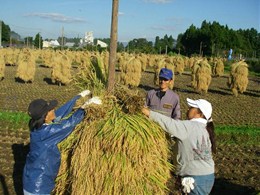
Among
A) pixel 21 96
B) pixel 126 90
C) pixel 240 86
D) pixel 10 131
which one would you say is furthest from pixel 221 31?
pixel 126 90

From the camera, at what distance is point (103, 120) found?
12.3ft

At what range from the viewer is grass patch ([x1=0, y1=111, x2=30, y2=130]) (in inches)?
433

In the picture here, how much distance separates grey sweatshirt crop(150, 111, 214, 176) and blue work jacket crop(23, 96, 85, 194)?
A: 34.9 inches

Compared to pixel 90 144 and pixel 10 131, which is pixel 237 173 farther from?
pixel 10 131

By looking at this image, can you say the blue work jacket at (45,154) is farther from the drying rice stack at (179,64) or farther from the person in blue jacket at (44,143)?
the drying rice stack at (179,64)

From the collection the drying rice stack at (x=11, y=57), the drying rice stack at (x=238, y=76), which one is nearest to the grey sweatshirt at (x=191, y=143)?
the drying rice stack at (x=238, y=76)

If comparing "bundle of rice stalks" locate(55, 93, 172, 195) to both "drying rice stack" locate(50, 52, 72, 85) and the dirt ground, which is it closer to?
the dirt ground

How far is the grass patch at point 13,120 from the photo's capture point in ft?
36.1

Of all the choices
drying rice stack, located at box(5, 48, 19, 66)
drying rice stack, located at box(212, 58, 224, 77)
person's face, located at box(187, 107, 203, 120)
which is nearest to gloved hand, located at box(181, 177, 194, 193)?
person's face, located at box(187, 107, 203, 120)

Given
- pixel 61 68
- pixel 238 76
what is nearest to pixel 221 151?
pixel 238 76

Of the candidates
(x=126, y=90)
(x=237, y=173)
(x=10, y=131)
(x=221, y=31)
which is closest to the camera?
(x=126, y=90)

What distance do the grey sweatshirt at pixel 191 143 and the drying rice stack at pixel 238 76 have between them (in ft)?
61.1

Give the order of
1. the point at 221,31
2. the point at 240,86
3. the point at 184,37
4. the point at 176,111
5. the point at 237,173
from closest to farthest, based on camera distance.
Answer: the point at 176,111 < the point at 237,173 < the point at 240,86 < the point at 221,31 < the point at 184,37

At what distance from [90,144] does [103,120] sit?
270 mm
